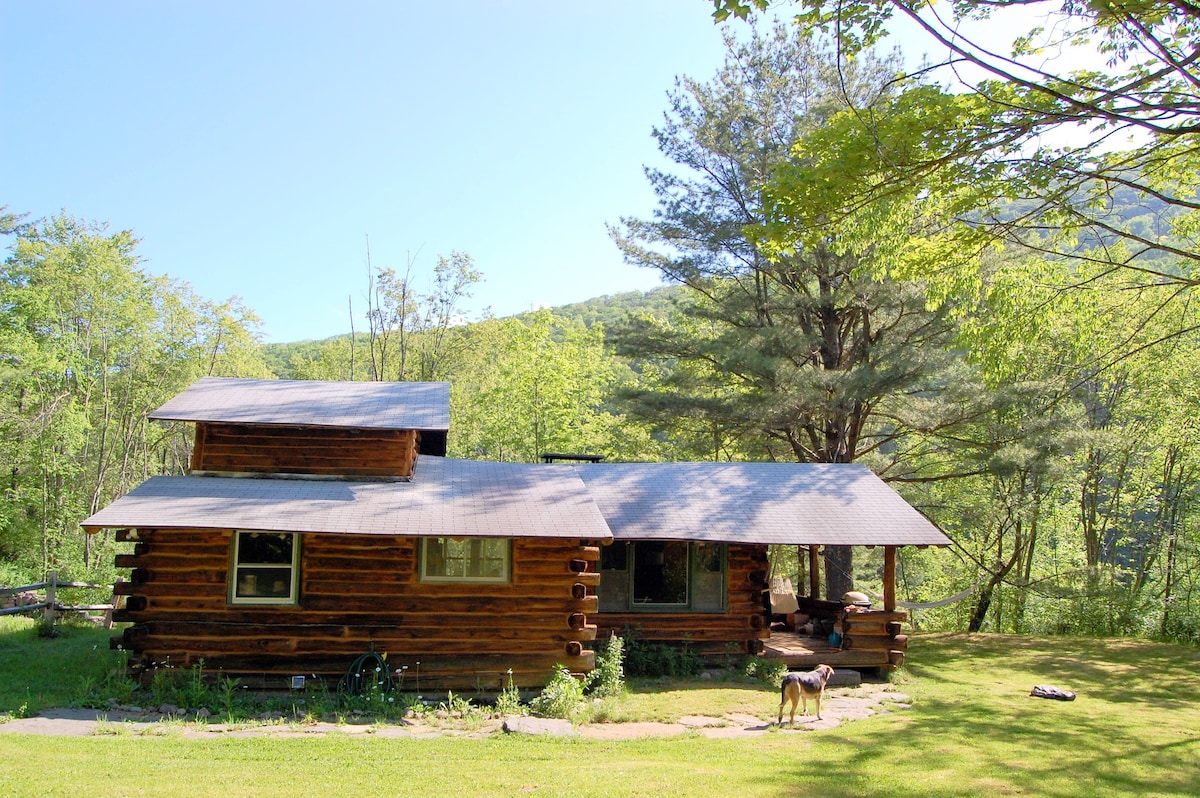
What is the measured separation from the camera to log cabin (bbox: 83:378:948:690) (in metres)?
11.0

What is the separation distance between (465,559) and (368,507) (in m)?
1.57

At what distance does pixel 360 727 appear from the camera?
31.6ft

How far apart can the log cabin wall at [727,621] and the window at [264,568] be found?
16.6 ft

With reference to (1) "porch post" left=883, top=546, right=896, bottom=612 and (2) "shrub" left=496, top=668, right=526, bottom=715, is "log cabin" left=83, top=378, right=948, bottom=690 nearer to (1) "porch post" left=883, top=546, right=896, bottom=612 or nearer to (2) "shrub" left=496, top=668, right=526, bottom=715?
(1) "porch post" left=883, top=546, right=896, bottom=612

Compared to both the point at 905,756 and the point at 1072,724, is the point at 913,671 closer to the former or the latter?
the point at 1072,724

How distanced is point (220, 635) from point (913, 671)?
38.2 ft

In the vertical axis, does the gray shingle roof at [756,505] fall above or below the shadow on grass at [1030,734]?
above

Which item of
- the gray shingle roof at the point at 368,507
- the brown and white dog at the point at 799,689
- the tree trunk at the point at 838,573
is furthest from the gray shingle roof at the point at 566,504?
the tree trunk at the point at 838,573

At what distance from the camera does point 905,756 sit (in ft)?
29.3

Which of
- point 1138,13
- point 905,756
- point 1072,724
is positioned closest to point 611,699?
point 905,756

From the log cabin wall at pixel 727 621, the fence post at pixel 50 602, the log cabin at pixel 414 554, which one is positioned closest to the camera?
the log cabin at pixel 414 554

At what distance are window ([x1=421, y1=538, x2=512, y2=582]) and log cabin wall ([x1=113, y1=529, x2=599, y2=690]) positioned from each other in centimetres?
14

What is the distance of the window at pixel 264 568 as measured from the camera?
37.0ft

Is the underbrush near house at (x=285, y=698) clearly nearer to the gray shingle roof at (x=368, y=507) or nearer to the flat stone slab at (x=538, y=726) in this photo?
the flat stone slab at (x=538, y=726)
